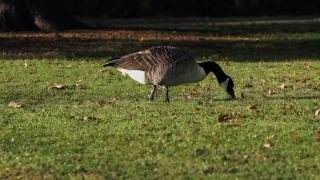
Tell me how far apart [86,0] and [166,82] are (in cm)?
4175

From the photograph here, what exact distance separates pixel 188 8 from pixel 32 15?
1094 inches

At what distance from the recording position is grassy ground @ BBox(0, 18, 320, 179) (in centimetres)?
747

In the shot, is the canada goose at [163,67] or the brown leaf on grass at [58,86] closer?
the canada goose at [163,67]

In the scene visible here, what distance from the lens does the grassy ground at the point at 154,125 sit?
747 centimetres

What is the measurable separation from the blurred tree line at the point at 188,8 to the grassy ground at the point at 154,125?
34.0 m

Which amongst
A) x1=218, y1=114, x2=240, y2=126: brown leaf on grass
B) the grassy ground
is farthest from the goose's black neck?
x1=218, y1=114, x2=240, y2=126: brown leaf on grass

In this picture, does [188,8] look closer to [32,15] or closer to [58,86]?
[32,15]

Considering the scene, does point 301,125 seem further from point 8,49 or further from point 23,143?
point 8,49

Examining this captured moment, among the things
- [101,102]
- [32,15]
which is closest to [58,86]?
[101,102]

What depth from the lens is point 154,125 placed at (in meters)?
9.39

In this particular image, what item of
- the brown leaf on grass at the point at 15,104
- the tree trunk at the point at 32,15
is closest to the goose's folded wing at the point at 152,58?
the brown leaf on grass at the point at 15,104

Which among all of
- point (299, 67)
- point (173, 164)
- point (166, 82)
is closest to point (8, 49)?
point (299, 67)

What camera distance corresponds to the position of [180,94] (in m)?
13.5

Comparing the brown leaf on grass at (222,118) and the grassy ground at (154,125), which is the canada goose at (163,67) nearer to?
the grassy ground at (154,125)
